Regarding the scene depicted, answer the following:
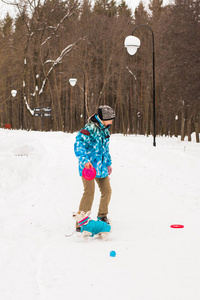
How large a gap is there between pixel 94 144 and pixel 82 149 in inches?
9.5

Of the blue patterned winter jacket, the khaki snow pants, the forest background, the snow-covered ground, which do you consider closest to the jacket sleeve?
the blue patterned winter jacket

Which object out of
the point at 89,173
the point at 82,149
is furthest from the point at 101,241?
the point at 82,149

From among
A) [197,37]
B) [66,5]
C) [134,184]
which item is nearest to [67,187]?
[134,184]

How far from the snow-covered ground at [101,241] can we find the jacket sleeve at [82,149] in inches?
42.4

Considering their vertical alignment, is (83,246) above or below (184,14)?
below

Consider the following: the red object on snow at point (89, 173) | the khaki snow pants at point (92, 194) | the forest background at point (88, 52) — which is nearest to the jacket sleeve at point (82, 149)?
the red object on snow at point (89, 173)

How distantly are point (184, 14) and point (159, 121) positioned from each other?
25194 mm

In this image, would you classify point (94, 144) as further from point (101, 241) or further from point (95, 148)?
point (101, 241)

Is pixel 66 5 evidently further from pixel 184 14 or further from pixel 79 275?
pixel 79 275

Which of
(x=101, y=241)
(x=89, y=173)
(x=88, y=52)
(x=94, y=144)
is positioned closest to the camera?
(x=89, y=173)

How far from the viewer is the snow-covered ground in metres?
3.72

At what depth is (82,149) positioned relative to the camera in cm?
549

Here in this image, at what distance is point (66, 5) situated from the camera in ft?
129

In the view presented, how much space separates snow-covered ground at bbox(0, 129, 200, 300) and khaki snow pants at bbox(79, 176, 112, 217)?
41cm
